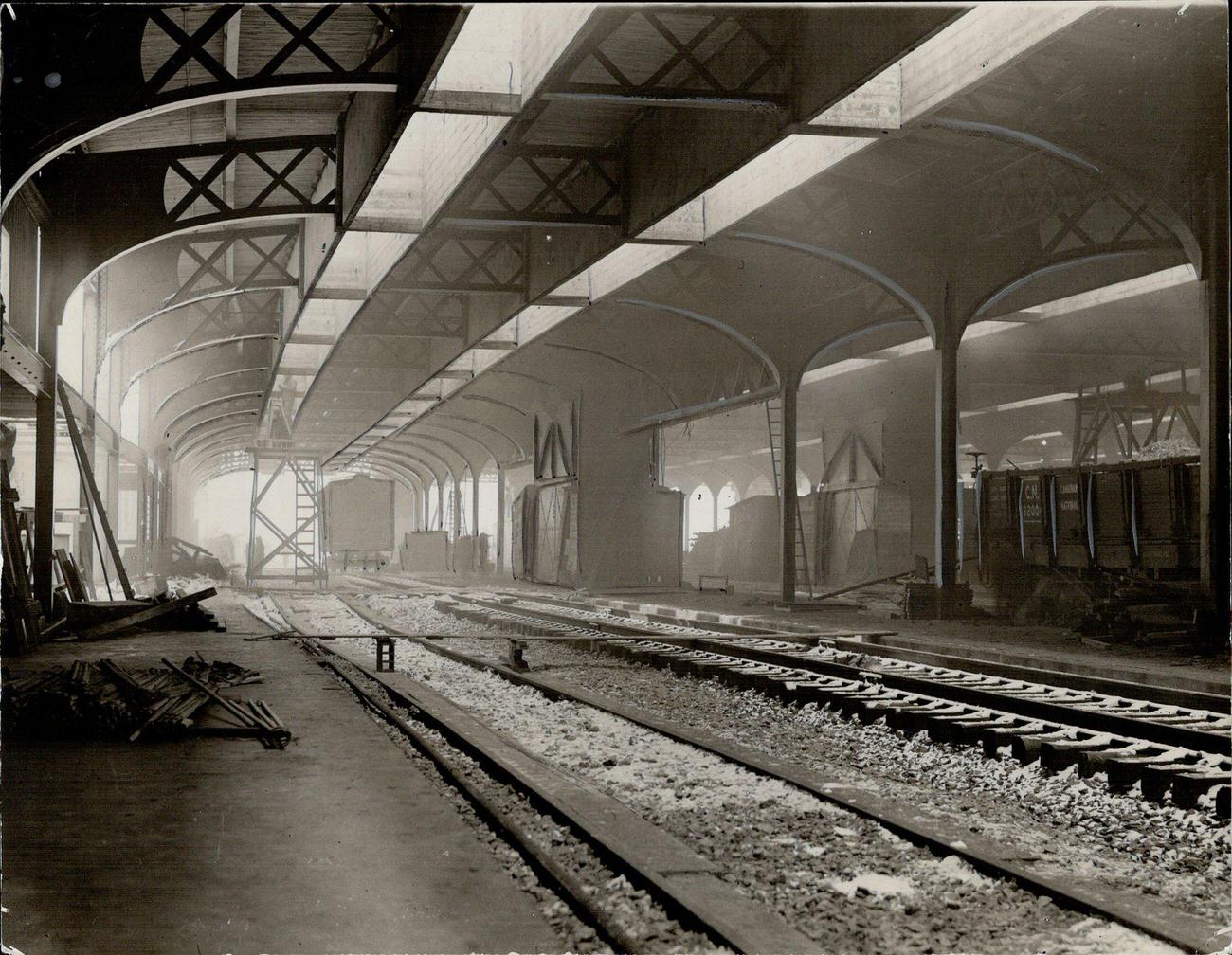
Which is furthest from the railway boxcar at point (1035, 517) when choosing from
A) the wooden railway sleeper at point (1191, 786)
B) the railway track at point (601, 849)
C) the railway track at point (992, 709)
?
the railway track at point (601, 849)

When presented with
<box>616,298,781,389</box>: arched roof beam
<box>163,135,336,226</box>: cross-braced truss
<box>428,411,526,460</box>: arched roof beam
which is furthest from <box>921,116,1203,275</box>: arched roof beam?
<box>428,411,526,460</box>: arched roof beam

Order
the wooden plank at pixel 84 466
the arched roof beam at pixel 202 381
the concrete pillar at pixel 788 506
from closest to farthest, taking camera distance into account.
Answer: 1. the wooden plank at pixel 84 466
2. the concrete pillar at pixel 788 506
3. the arched roof beam at pixel 202 381

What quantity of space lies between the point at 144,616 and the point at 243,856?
10400 millimetres

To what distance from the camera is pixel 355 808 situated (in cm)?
500

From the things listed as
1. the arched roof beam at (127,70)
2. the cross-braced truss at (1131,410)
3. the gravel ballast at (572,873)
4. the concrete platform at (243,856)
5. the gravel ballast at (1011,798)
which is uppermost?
the arched roof beam at (127,70)

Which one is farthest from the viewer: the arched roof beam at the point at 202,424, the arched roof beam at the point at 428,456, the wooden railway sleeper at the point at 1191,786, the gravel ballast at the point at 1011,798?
the arched roof beam at the point at 428,456

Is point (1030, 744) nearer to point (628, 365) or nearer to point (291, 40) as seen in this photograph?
point (291, 40)

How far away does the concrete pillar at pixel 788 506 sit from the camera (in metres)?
18.2

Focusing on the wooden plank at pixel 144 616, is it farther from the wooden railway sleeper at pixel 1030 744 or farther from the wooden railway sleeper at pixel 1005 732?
the wooden railway sleeper at pixel 1030 744

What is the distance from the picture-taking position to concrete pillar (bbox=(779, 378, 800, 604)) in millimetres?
18188

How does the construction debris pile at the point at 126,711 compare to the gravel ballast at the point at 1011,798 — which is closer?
the gravel ballast at the point at 1011,798

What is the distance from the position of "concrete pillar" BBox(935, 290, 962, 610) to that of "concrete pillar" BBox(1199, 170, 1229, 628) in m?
4.33

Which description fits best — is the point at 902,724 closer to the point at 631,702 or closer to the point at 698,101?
the point at 631,702

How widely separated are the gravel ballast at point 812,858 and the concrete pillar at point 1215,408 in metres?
5.40
